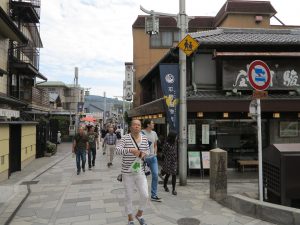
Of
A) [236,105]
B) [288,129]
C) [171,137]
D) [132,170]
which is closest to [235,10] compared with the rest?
[288,129]

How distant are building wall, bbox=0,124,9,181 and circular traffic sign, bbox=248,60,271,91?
7.50 meters

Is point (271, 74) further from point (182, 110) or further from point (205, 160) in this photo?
point (182, 110)

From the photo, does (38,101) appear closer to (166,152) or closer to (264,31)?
(264,31)

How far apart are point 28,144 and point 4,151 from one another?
17.0 ft

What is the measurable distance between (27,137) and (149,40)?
662 inches

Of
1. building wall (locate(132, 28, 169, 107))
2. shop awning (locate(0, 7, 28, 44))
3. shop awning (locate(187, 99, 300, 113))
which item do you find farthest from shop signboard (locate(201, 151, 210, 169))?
building wall (locate(132, 28, 169, 107))

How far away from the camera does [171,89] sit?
10.5 m

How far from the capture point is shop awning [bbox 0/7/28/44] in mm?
13744

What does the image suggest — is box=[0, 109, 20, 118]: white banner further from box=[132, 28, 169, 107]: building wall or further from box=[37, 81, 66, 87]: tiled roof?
box=[37, 81, 66, 87]: tiled roof

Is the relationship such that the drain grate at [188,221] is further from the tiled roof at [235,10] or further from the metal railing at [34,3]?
the tiled roof at [235,10]

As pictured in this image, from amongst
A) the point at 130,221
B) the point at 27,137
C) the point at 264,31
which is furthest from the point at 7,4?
the point at 130,221

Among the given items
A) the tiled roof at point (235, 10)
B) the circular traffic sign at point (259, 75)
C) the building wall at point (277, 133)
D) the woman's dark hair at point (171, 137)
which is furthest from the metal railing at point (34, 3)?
the circular traffic sign at point (259, 75)

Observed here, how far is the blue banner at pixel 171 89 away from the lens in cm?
1037

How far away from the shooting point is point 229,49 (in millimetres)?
12492
